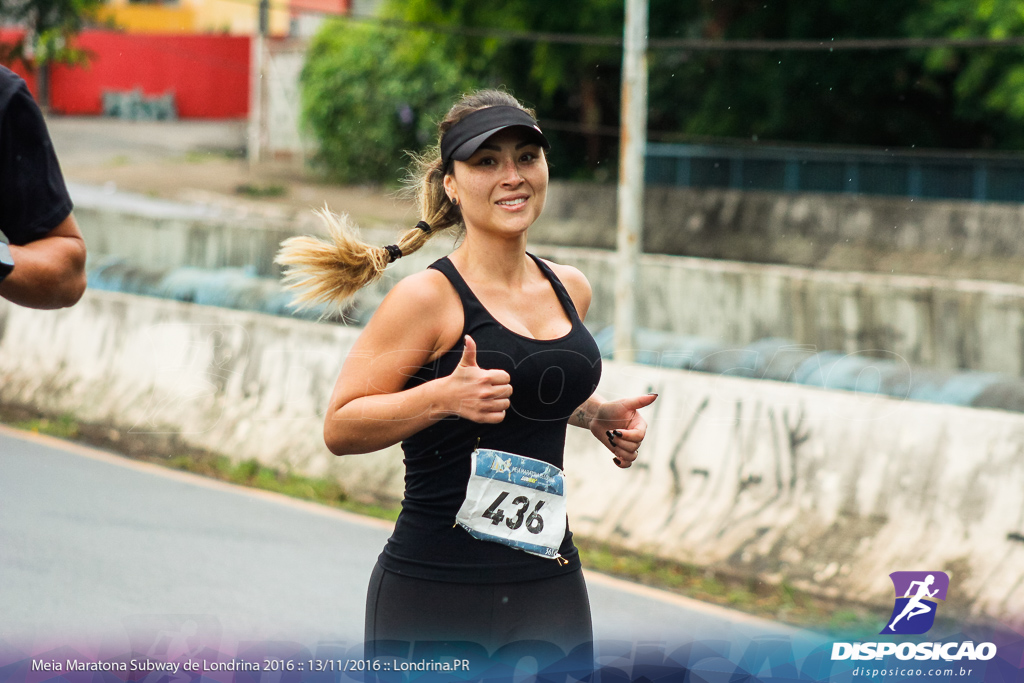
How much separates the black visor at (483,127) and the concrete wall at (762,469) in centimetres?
357

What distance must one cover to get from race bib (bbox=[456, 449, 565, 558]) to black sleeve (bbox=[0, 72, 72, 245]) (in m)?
1.13

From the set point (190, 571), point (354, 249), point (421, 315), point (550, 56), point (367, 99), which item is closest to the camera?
point (421, 315)

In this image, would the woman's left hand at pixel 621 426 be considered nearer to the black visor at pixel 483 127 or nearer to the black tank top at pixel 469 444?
the black tank top at pixel 469 444

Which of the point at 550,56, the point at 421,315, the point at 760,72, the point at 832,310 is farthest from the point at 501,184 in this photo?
the point at 760,72

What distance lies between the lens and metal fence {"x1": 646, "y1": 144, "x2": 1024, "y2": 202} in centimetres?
1952

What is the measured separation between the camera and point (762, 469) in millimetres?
6621

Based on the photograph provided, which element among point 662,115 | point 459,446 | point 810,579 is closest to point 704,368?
point 810,579

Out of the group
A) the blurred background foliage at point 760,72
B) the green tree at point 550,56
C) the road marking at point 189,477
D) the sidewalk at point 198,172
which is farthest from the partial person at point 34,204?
the sidewalk at point 198,172

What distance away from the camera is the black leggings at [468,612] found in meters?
3.08

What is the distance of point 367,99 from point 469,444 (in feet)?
103

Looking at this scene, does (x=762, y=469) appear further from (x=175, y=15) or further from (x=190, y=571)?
(x=175, y=15)

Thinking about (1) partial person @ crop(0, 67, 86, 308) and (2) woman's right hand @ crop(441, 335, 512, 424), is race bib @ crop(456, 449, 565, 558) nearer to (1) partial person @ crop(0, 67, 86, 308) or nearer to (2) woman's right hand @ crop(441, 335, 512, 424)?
(2) woman's right hand @ crop(441, 335, 512, 424)

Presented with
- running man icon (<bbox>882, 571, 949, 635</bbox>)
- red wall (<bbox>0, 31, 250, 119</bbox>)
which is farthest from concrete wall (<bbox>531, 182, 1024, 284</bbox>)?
red wall (<bbox>0, 31, 250, 119</bbox>)

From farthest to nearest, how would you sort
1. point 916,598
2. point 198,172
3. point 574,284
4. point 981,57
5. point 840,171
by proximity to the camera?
point 198,172
point 840,171
point 981,57
point 916,598
point 574,284
